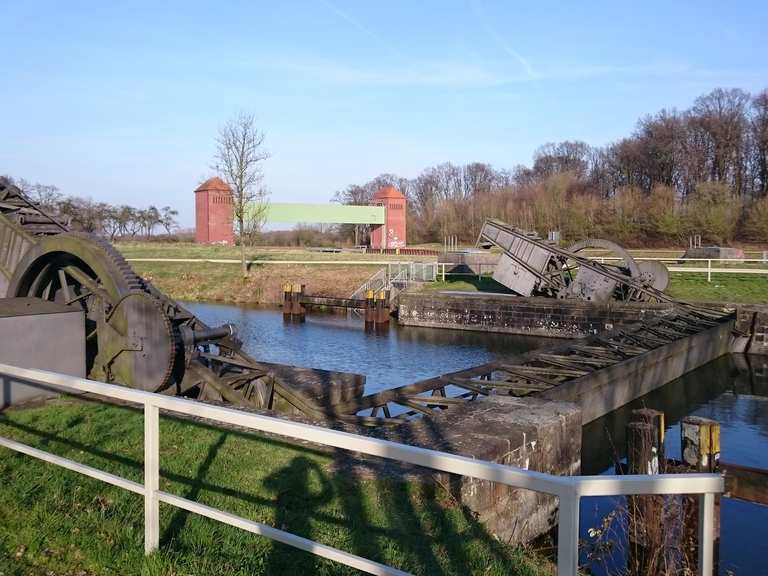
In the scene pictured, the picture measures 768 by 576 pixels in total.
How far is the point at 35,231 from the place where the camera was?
9156 mm

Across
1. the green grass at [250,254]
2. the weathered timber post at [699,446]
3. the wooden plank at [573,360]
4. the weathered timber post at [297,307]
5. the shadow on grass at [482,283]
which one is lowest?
A: the weathered timber post at [297,307]

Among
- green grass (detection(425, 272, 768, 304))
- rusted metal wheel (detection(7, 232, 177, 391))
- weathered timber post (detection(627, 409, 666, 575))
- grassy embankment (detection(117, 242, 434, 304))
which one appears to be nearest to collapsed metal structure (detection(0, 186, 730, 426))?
rusted metal wheel (detection(7, 232, 177, 391))

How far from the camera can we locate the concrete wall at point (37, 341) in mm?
6648

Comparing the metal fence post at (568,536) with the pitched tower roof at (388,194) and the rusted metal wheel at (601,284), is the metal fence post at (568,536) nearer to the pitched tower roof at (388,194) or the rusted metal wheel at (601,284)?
the rusted metal wheel at (601,284)

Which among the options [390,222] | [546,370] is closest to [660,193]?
[390,222]

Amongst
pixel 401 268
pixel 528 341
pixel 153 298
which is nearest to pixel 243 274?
pixel 401 268

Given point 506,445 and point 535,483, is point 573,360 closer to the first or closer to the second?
point 506,445

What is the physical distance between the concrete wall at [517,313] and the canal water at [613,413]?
23.6 inches

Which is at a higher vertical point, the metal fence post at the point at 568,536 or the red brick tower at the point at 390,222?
the red brick tower at the point at 390,222

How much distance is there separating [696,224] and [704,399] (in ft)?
119

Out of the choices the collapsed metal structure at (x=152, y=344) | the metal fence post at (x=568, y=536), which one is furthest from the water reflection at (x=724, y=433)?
the metal fence post at (x=568, y=536)

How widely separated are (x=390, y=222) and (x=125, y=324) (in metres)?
57.7

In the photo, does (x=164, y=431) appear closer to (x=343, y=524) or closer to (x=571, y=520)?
(x=343, y=524)

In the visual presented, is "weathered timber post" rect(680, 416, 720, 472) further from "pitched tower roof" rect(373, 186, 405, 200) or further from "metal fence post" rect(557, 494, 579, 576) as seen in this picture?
"pitched tower roof" rect(373, 186, 405, 200)
